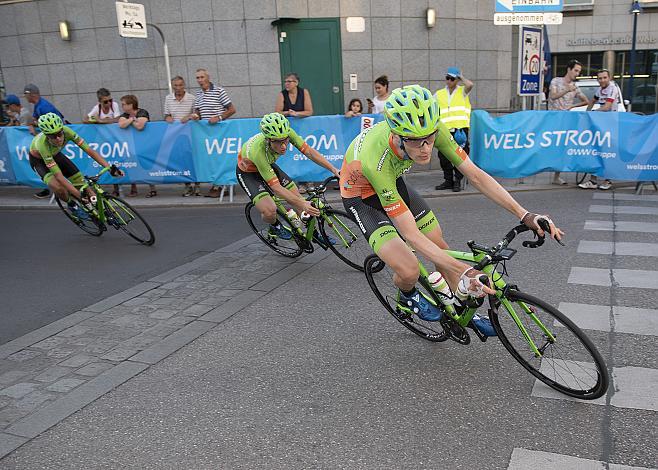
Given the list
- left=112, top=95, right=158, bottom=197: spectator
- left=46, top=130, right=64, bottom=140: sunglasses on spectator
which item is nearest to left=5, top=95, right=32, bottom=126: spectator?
left=112, top=95, right=158, bottom=197: spectator

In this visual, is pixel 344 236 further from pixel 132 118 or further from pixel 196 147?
pixel 132 118

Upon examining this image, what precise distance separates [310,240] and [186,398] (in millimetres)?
3166

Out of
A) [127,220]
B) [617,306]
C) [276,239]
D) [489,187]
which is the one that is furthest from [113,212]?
[617,306]

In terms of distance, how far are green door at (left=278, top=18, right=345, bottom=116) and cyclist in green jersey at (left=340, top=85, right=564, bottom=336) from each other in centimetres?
1014

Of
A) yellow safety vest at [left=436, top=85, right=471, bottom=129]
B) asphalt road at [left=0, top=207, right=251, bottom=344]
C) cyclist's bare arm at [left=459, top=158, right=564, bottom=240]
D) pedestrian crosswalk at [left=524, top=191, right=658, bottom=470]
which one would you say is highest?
yellow safety vest at [left=436, top=85, right=471, bottom=129]

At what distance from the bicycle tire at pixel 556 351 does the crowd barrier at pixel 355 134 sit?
7515 mm

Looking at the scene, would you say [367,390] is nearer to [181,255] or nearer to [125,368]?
[125,368]

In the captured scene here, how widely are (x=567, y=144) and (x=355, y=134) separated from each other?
12.8ft

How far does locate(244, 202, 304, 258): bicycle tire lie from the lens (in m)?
7.02

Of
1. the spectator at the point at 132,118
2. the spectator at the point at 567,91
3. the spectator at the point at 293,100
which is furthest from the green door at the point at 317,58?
the spectator at the point at 567,91

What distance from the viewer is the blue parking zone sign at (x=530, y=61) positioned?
12.0 meters

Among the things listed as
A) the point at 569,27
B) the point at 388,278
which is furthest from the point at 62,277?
the point at 569,27

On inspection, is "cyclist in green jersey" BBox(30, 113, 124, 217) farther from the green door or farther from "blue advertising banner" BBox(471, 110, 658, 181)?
the green door

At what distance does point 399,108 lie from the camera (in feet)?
11.7
